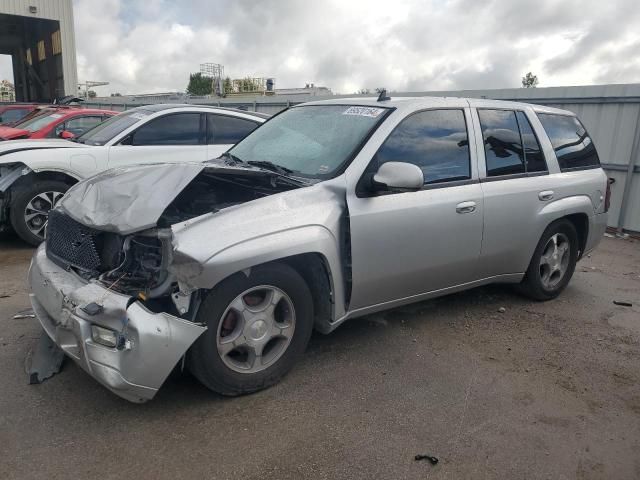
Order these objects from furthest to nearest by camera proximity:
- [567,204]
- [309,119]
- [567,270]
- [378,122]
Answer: [567,270] < [567,204] < [309,119] < [378,122]

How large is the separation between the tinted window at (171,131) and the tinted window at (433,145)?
4055 mm

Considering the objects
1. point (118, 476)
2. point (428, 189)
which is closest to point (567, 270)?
point (428, 189)

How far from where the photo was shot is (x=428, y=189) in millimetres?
3852

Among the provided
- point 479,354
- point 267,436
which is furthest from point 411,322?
point 267,436

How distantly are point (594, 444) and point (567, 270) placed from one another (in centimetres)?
263

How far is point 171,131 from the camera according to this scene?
278 inches

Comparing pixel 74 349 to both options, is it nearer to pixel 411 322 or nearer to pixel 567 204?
pixel 411 322

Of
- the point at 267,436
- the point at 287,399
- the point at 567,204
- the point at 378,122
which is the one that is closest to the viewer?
the point at 267,436

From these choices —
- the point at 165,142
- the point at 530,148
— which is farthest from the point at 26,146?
the point at 530,148

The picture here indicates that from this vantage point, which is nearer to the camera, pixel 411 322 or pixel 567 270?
pixel 411 322

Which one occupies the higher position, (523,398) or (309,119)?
(309,119)

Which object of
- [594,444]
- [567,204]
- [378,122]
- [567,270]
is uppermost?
[378,122]

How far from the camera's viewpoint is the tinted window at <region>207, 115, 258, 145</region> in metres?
7.27

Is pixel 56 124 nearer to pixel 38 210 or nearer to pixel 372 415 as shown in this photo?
pixel 38 210
